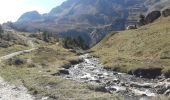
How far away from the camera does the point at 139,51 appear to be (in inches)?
3841

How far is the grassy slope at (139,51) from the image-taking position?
72.3 m

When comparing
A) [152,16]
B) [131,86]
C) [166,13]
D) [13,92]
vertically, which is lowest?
[131,86]

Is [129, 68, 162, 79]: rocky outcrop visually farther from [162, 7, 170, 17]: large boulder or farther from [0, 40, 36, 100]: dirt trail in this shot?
[162, 7, 170, 17]: large boulder

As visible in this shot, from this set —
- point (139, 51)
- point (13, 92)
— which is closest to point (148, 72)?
point (13, 92)

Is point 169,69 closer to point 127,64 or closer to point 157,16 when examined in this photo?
point 127,64

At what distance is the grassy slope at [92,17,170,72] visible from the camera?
72.3 meters

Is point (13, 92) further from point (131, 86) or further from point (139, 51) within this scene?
point (139, 51)

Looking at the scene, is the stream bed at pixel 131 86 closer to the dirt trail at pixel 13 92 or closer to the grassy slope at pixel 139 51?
the grassy slope at pixel 139 51

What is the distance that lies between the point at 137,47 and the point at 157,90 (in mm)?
54561

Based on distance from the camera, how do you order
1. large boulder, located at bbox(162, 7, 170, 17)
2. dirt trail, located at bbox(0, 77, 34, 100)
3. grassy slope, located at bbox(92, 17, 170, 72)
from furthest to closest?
1. large boulder, located at bbox(162, 7, 170, 17)
2. grassy slope, located at bbox(92, 17, 170, 72)
3. dirt trail, located at bbox(0, 77, 34, 100)

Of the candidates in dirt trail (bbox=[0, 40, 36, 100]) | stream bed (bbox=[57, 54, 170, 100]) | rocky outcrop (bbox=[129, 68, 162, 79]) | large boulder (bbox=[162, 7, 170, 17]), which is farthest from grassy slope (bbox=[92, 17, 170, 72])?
large boulder (bbox=[162, 7, 170, 17])

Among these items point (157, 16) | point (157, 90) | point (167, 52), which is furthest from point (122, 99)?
point (157, 16)

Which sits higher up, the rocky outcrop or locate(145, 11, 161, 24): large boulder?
locate(145, 11, 161, 24): large boulder

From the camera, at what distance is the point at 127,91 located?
4838cm
